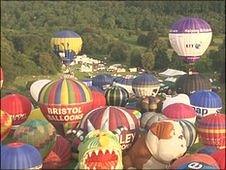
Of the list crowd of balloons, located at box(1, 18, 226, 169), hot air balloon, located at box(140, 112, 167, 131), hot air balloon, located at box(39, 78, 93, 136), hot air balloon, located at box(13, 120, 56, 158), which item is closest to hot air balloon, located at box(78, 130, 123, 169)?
crowd of balloons, located at box(1, 18, 226, 169)

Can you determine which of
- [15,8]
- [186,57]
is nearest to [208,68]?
[186,57]

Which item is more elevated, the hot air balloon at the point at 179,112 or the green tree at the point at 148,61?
the hot air balloon at the point at 179,112

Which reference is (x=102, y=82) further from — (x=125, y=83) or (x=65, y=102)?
(x=65, y=102)

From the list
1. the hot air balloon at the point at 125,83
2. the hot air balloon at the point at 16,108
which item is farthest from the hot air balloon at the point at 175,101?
the hot air balloon at the point at 125,83

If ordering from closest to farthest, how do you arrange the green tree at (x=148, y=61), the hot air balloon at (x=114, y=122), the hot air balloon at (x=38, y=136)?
the hot air balloon at (x=114, y=122) → the hot air balloon at (x=38, y=136) → the green tree at (x=148, y=61)

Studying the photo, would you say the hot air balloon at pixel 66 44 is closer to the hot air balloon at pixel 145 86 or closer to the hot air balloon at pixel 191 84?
A: the hot air balloon at pixel 145 86

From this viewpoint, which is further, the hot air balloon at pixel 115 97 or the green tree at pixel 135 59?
the green tree at pixel 135 59
